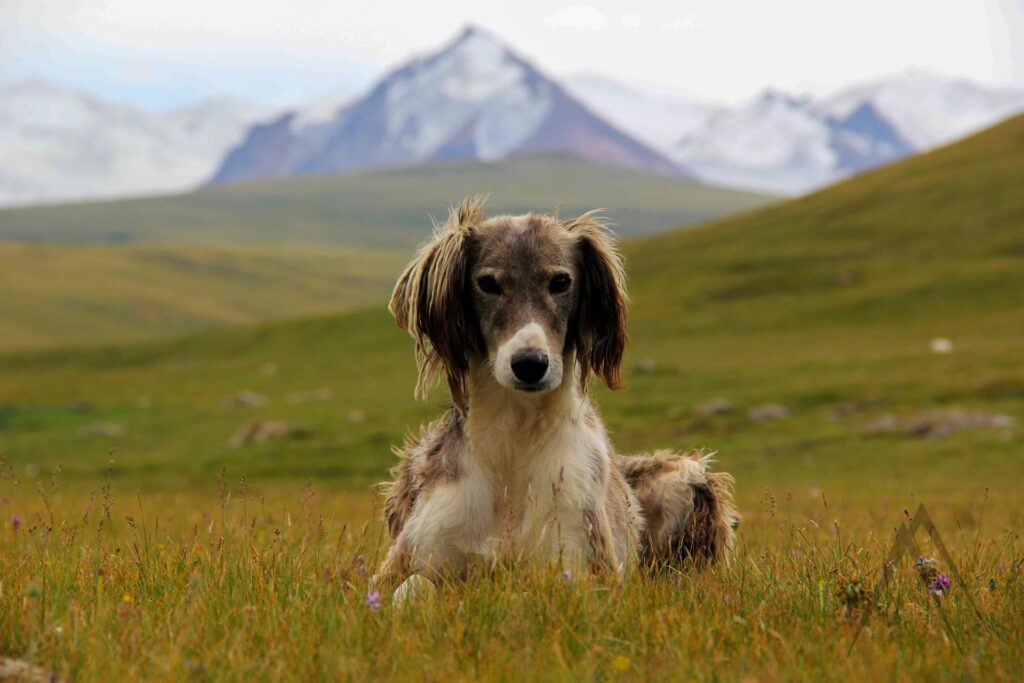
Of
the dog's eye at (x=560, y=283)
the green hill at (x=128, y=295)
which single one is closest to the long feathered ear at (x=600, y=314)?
the dog's eye at (x=560, y=283)

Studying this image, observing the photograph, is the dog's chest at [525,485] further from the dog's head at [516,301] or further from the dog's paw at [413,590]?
the dog's paw at [413,590]

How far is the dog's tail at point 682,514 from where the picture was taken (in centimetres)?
873

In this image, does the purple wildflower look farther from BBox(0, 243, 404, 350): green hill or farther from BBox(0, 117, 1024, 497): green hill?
BBox(0, 243, 404, 350): green hill

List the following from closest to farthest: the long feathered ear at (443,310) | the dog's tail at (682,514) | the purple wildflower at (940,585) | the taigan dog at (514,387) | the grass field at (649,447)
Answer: the grass field at (649,447)
the purple wildflower at (940,585)
the taigan dog at (514,387)
the long feathered ear at (443,310)
the dog's tail at (682,514)

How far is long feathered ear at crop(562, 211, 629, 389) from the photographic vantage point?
304 inches

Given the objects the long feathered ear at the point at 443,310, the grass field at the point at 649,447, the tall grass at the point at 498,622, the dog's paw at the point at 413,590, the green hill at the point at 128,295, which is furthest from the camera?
the green hill at the point at 128,295

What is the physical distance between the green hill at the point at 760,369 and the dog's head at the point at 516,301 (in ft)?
48.3

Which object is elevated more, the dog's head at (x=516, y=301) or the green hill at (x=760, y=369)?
the dog's head at (x=516, y=301)

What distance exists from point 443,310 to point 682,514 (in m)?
2.68

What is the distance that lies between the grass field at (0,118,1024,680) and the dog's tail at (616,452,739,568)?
0.85ft

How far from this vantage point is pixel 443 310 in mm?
7387

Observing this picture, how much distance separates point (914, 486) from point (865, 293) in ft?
122

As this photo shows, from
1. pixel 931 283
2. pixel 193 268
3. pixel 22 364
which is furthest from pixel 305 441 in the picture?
pixel 193 268

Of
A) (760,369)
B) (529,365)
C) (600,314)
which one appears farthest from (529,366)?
(760,369)
